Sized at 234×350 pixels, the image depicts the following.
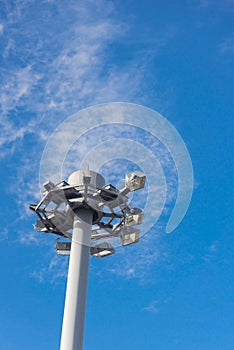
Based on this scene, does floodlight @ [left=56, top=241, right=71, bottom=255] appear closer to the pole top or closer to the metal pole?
the metal pole

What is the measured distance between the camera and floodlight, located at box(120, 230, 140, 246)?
33531 millimetres

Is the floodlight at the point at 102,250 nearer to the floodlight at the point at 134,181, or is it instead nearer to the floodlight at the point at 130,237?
the floodlight at the point at 130,237

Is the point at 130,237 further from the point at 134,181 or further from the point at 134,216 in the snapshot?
the point at 134,181

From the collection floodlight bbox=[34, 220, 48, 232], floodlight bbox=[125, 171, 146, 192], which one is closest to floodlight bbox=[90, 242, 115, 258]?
floodlight bbox=[34, 220, 48, 232]

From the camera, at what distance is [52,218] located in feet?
108

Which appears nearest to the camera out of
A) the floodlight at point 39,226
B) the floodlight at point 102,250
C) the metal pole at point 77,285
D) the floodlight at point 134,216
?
the metal pole at point 77,285

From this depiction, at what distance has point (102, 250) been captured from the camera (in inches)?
1387

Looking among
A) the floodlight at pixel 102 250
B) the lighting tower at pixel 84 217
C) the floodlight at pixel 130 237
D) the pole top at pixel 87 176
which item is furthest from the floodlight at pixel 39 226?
the floodlight at pixel 130 237

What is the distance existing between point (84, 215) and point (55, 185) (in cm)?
284

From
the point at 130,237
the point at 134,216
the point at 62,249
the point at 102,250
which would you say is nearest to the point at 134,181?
the point at 134,216

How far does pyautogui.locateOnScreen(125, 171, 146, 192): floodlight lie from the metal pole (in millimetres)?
3283

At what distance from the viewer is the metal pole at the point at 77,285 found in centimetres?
2748

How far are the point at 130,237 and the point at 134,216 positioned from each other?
5.81ft

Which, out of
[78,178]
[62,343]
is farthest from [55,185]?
[62,343]
